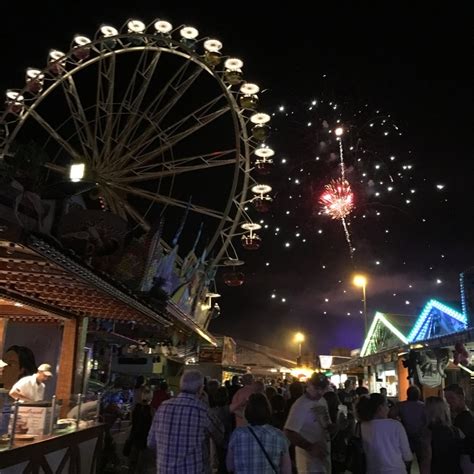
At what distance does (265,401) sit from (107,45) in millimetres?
11767

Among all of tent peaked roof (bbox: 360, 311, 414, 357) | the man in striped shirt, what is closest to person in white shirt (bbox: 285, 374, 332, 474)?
the man in striped shirt

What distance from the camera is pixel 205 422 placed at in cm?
437

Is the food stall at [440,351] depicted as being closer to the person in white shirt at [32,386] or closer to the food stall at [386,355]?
the food stall at [386,355]

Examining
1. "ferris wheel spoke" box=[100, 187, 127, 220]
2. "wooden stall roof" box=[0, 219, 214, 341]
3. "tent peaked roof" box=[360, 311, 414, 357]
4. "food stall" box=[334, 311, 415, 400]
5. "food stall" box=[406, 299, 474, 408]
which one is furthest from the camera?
"tent peaked roof" box=[360, 311, 414, 357]

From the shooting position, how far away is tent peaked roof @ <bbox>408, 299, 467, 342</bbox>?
45.5 feet

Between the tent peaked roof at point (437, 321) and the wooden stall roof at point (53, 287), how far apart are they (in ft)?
25.6

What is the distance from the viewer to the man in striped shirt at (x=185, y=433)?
426 centimetres

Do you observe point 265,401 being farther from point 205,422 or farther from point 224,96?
point 224,96

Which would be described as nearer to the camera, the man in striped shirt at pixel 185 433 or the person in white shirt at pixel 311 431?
the man in striped shirt at pixel 185 433

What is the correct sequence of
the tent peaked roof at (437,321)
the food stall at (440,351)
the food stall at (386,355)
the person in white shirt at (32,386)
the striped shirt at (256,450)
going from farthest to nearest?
the food stall at (386,355) → the tent peaked roof at (437,321) → the food stall at (440,351) → the person in white shirt at (32,386) → the striped shirt at (256,450)

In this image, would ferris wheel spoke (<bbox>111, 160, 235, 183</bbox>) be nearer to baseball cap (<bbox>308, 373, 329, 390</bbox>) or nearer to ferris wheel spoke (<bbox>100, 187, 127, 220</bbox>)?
ferris wheel spoke (<bbox>100, 187, 127, 220</bbox>)

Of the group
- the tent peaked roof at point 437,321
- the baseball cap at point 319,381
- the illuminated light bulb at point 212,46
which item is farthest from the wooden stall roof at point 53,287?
the tent peaked roof at point 437,321

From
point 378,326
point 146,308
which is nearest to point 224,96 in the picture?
point 146,308

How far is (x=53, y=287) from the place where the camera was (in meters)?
7.25
